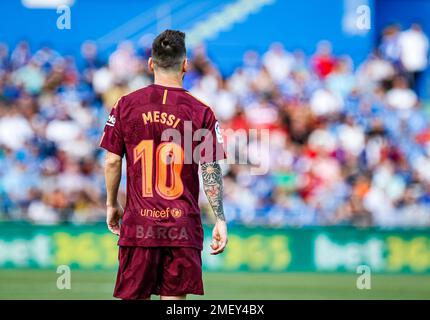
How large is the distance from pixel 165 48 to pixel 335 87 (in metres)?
10.8

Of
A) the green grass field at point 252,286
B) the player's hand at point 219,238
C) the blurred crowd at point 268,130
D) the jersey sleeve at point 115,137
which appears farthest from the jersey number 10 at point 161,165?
the blurred crowd at point 268,130

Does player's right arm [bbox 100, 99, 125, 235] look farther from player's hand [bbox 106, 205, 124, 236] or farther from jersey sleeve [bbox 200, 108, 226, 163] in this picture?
jersey sleeve [bbox 200, 108, 226, 163]

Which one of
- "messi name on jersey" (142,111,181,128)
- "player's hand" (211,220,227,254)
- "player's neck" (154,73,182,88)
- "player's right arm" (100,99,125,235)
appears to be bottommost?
"player's hand" (211,220,227,254)

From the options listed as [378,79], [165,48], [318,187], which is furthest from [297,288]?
[165,48]

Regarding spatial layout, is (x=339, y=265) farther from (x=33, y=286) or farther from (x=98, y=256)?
(x=33, y=286)

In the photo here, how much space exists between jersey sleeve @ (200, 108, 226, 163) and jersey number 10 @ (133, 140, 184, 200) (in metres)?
0.17

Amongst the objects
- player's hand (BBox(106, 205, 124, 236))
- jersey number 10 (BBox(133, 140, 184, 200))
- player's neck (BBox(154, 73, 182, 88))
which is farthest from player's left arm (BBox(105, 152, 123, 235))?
player's neck (BBox(154, 73, 182, 88))

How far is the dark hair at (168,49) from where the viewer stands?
20.0 ft

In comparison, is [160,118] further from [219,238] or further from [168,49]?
[219,238]

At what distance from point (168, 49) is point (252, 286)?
7.70 m

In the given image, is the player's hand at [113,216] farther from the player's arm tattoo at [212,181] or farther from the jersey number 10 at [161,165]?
the player's arm tattoo at [212,181]

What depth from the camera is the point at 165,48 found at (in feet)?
20.0

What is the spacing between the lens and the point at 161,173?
610 centimetres

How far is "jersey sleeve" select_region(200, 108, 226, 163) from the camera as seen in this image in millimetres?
6172
